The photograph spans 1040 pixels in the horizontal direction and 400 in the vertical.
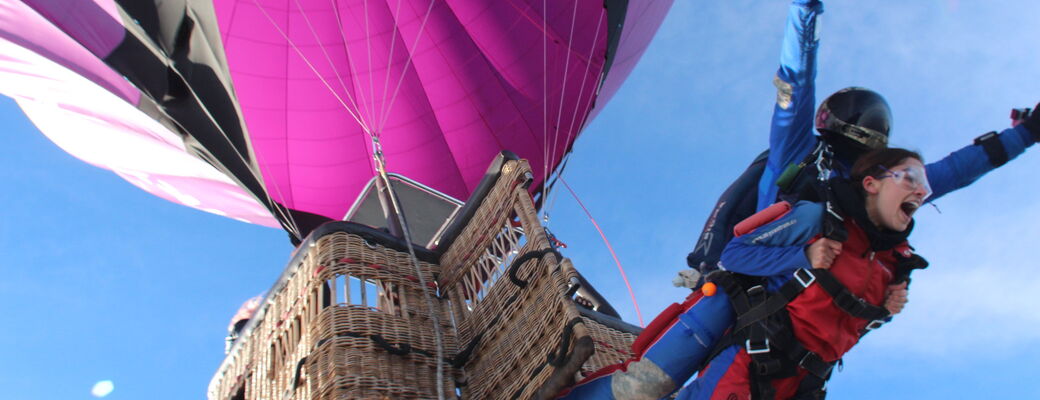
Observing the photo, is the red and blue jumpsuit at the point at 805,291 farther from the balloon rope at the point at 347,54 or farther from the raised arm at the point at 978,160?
the balloon rope at the point at 347,54

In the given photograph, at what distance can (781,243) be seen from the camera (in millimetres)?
2637

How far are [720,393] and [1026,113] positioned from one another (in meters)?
1.35

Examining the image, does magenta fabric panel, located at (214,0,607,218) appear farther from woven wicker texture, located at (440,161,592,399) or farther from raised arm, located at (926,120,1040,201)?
raised arm, located at (926,120,1040,201)

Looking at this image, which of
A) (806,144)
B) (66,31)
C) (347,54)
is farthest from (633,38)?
(806,144)

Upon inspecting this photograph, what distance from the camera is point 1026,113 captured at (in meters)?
3.03

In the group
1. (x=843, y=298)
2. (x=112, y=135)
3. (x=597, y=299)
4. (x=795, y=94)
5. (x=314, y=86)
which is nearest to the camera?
(x=843, y=298)

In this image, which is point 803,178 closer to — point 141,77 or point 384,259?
point 384,259

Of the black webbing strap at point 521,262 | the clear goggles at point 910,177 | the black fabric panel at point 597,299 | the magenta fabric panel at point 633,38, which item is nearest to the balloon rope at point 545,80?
the magenta fabric panel at point 633,38

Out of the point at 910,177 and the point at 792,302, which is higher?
the point at 910,177

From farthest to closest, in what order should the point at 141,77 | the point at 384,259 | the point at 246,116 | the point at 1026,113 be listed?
the point at 246,116, the point at 141,77, the point at 384,259, the point at 1026,113

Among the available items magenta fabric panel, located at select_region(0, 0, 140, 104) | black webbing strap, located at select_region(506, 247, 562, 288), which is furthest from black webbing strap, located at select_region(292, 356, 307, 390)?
magenta fabric panel, located at select_region(0, 0, 140, 104)

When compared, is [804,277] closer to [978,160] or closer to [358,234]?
[978,160]

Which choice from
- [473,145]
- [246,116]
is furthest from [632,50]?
[246,116]

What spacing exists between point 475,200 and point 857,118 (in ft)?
4.57
